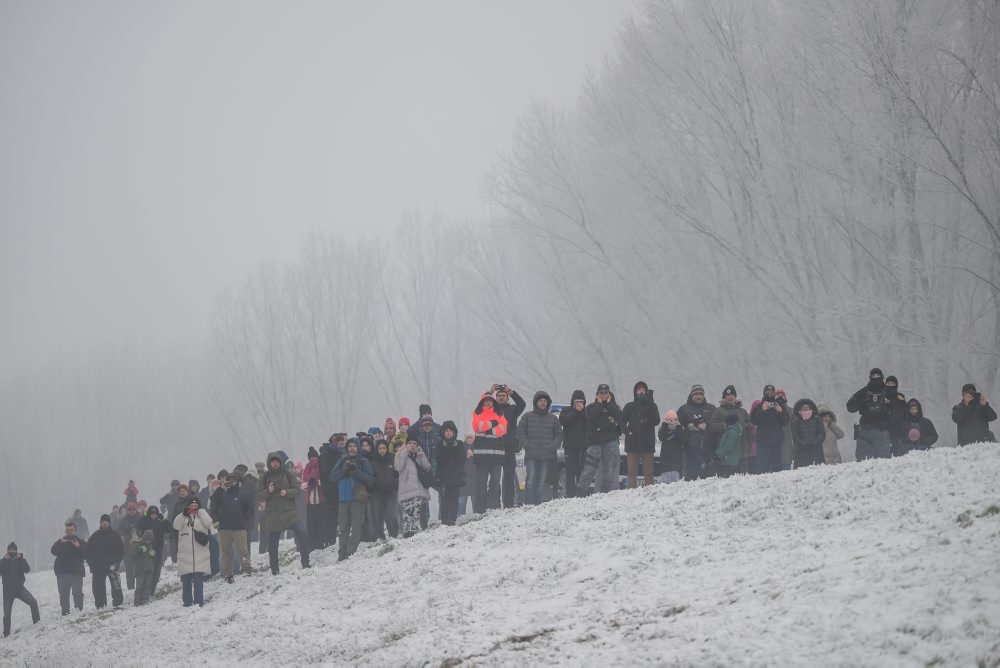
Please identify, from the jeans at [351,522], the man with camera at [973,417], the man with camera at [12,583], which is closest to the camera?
the man with camera at [973,417]

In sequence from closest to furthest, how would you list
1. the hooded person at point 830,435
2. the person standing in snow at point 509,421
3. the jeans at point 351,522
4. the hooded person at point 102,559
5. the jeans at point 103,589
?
the jeans at point 351,522
the person standing in snow at point 509,421
the hooded person at point 830,435
the jeans at point 103,589
the hooded person at point 102,559

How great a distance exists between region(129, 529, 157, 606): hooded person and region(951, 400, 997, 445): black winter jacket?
1370 cm

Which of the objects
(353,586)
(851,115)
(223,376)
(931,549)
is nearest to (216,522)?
(353,586)

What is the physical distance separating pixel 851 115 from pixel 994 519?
15.1 m

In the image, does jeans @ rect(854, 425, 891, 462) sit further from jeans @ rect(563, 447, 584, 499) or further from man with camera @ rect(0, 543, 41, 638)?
man with camera @ rect(0, 543, 41, 638)

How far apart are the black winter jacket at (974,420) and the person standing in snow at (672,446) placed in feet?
13.1

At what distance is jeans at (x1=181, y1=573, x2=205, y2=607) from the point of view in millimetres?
13672

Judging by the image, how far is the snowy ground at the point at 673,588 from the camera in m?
5.66

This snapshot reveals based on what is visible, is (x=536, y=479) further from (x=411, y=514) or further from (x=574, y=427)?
(x=411, y=514)

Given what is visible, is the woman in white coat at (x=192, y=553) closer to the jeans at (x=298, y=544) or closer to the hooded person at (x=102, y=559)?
the jeans at (x=298, y=544)

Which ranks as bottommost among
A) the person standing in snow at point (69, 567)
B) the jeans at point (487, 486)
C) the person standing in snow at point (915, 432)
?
the person standing in snow at point (69, 567)

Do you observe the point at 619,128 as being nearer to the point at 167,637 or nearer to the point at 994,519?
the point at 167,637

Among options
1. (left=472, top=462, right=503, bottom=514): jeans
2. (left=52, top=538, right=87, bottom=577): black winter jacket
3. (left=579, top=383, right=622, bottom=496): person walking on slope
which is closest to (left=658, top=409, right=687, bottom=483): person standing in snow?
(left=579, top=383, right=622, bottom=496): person walking on slope

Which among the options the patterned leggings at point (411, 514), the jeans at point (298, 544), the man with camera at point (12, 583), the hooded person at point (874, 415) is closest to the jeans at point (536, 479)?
the patterned leggings at point (411, 514)
